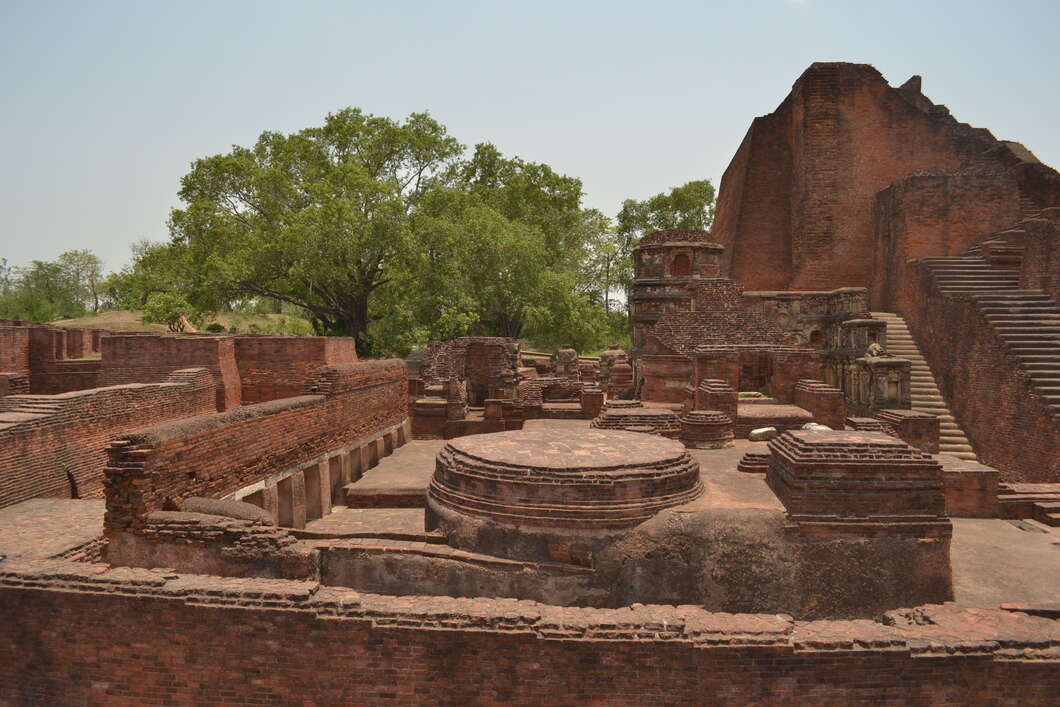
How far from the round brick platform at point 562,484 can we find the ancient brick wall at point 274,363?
684cm

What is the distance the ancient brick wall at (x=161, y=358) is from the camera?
39.4ft

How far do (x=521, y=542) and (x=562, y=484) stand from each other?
0.67 m

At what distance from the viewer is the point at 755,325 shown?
15.3 metres

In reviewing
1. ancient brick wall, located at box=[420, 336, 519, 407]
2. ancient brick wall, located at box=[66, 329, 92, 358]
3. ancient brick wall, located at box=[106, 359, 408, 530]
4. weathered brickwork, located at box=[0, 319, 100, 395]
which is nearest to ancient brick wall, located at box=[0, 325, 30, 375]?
weathered brickwork, located at box=[0, 319, 100, 395]

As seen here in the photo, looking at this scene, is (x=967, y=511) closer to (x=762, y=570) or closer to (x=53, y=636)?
(x=762, y=570)

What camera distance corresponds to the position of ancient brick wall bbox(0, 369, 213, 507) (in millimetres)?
7876

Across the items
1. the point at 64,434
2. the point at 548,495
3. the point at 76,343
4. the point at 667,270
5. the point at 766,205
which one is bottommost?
the point at 548,495

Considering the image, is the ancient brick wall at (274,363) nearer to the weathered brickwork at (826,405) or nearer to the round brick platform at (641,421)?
the round brick platform at (641,421)

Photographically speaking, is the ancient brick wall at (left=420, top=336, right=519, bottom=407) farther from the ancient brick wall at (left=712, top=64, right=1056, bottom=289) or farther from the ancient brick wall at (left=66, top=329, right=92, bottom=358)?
the ancient brick wall at (left=66, top=329, right=92, bottom=358)

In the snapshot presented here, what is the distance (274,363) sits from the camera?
13.1 m

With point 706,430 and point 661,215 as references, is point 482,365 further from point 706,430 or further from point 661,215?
point 661,215

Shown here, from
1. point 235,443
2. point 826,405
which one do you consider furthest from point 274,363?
point 826,405

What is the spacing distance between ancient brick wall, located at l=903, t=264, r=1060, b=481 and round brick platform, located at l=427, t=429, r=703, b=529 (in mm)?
7997

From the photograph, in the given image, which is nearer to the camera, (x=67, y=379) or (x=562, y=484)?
(x=562, y=484)
